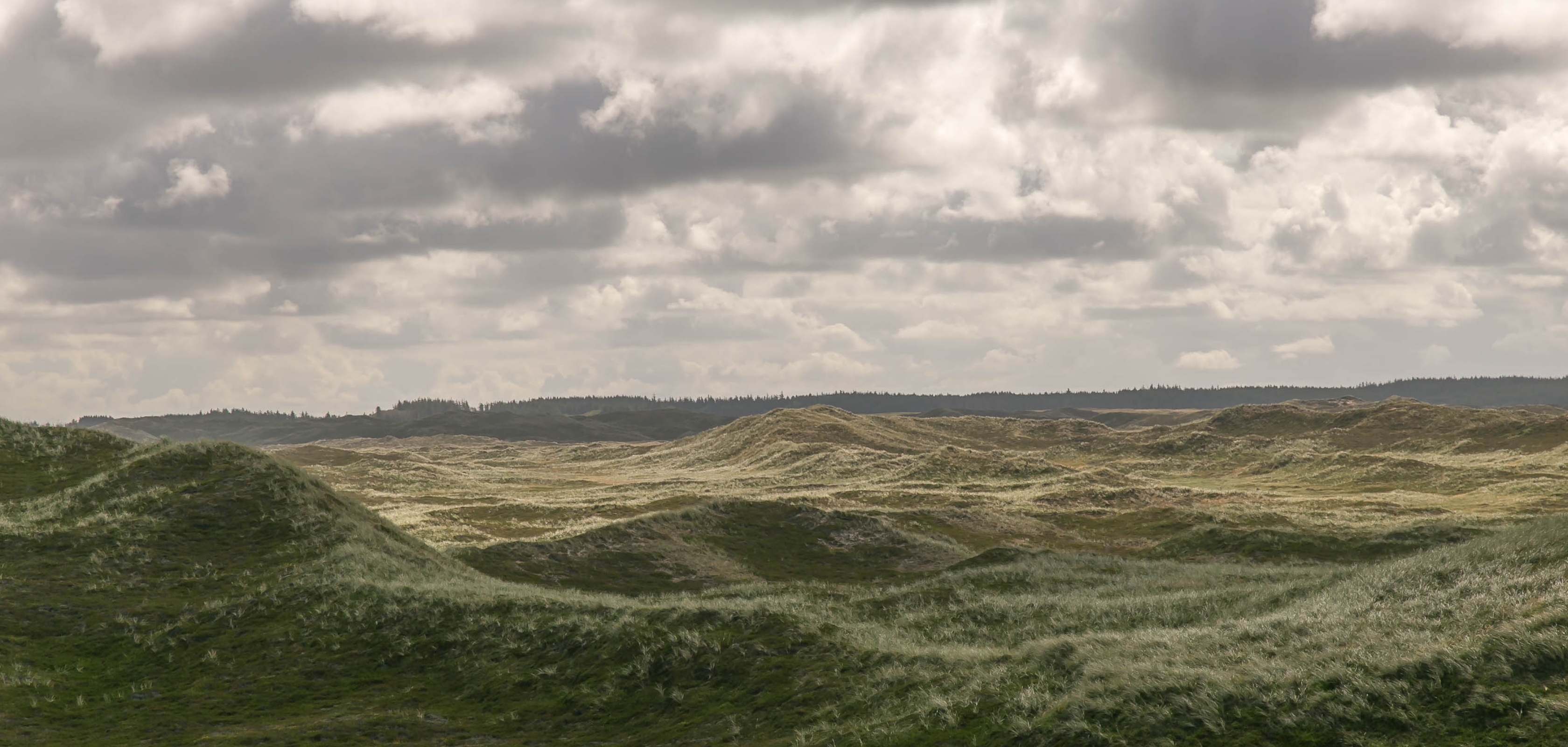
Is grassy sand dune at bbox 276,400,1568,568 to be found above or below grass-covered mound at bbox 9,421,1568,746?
below

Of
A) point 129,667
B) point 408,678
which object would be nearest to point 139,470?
point 129,667

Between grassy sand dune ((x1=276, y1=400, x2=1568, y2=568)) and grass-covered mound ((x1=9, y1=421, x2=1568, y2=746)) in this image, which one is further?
grassy sand dune ((x1=276, y1=400, x2=1568, y2=568))

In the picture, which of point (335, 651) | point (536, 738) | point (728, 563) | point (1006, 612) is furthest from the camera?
point (728, 563)

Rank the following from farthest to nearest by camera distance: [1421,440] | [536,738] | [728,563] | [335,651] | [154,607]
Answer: [1421,440]
[728,563]
[154,607]
[335,651]
[536,738]

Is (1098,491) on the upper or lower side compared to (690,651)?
lower

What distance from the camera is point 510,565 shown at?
5122 cm

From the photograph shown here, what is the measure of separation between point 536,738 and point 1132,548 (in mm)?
61618

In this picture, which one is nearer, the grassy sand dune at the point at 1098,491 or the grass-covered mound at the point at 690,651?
the grass-covered mound at the point at 690,651

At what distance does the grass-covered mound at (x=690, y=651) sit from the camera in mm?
16047

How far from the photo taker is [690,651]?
2528 cm

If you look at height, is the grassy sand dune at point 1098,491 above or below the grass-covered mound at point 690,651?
below

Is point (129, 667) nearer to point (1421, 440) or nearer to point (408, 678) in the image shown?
point (408, 678)

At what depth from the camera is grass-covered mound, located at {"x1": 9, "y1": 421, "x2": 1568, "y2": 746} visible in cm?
1605

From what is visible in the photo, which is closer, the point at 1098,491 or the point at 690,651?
the point at 690,651
